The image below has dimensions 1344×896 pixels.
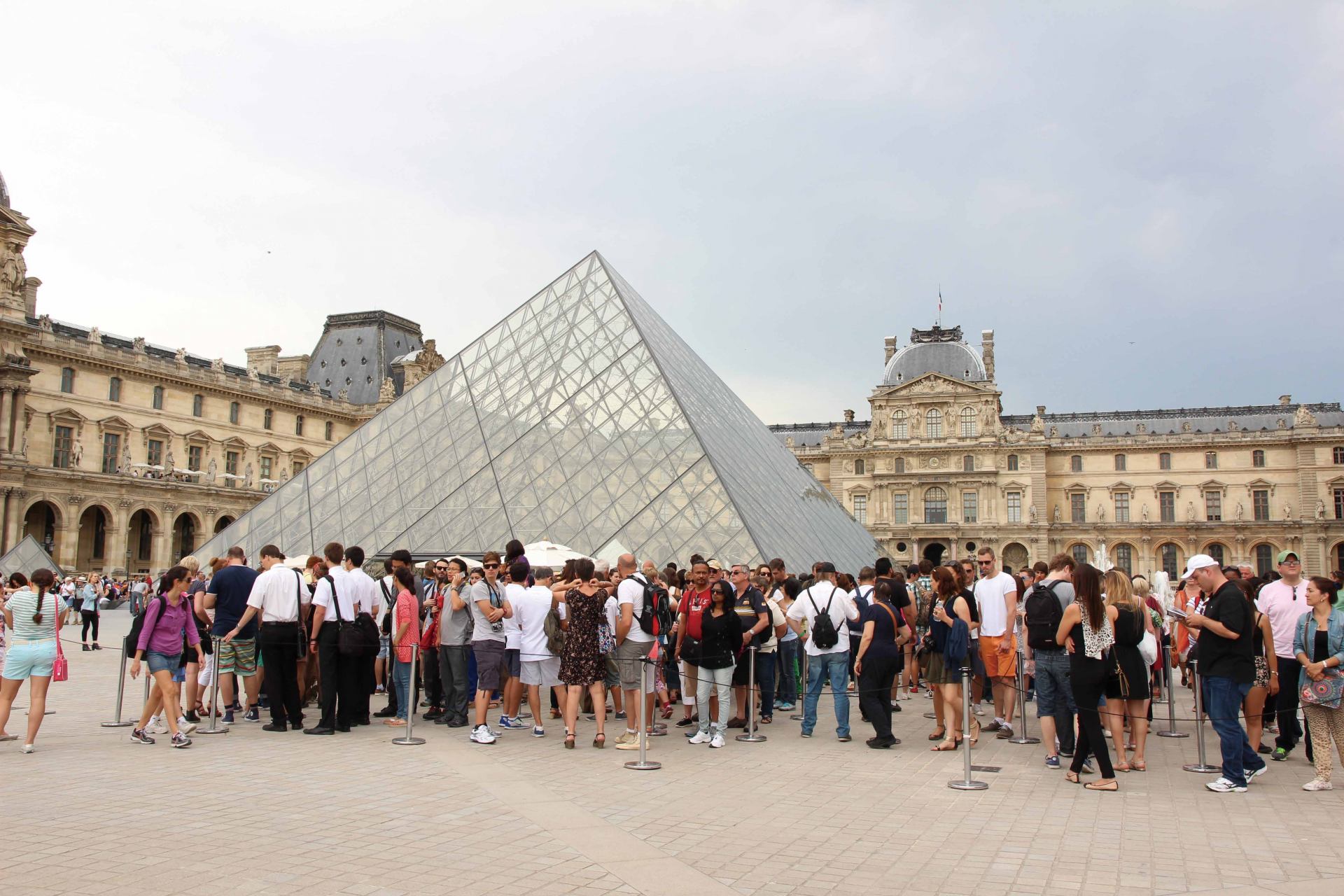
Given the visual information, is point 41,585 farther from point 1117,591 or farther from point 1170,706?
point 1170,706

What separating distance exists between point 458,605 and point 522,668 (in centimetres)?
71

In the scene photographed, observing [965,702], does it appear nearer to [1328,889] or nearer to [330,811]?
[1328,889]

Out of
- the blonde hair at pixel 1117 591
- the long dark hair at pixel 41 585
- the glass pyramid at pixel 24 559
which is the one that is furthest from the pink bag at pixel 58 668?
the glass pyramid at pixel 24 559

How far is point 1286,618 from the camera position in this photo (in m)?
7.07

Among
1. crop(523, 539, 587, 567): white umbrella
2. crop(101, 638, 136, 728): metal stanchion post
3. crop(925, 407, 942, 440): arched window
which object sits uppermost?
crop(925, 407, 942, 440): arched window

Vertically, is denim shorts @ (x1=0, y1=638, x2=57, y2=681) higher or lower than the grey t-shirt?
lower

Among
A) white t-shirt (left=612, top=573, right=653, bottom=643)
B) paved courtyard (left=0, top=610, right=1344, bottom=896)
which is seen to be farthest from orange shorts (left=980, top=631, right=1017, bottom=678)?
white t-shirt (left=612, top=573, right=653, bottom=643)

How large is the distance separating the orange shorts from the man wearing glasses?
68.9 inches

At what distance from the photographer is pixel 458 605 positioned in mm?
8148

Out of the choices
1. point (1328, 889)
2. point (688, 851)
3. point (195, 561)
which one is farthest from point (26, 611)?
point (1328, 889)

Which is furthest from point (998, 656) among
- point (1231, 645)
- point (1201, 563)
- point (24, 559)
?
point (24, 559)

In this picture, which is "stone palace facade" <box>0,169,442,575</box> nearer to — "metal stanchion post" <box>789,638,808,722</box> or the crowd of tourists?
the crowd of tourists

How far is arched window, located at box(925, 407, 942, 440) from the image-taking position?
6012cm

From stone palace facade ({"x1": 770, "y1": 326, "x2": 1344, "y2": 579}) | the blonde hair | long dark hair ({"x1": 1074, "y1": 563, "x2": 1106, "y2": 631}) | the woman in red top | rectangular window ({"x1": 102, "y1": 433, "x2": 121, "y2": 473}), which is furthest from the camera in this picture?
stone palace facade ({"x1": 770, "y1": 326, "x2": 1344, "y2": 579})
